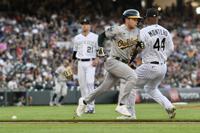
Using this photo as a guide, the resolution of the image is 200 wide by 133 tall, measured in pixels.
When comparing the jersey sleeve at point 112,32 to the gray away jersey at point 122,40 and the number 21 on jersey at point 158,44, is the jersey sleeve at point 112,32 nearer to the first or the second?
the gray away jersey at point 122,40

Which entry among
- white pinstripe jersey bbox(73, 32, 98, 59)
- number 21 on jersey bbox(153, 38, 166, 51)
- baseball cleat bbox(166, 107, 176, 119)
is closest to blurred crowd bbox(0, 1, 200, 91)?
white pinstripe jersey bbox(73, 32, 98, 59)

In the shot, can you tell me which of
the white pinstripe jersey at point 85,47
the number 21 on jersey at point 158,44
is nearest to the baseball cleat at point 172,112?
the number 21 on jersey at point 158,44

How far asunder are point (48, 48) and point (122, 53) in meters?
20.5

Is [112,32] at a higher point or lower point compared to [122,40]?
higher

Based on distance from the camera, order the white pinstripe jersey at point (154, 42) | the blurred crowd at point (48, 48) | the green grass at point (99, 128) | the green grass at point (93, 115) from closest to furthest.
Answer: the green grass at point (99, 128), the white pinstripe jersey at point (154, 42), the green grass at point (93, 115), the blurred crowd at point (48, 48)

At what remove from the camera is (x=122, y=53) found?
44.6 ft

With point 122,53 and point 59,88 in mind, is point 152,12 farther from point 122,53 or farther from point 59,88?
point 59,88

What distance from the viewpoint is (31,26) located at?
117 ft

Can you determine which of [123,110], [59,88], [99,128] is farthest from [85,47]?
[59,88]

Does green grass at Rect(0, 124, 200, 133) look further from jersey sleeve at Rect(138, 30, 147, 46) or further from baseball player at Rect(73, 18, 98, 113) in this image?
baseball player at Rect(73, 18, 98, 113)

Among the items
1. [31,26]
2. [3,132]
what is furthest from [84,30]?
[31,26]

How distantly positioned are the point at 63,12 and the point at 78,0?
5.40ft

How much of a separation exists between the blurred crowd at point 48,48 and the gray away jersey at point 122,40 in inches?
639

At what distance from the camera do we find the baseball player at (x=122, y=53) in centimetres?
1341
